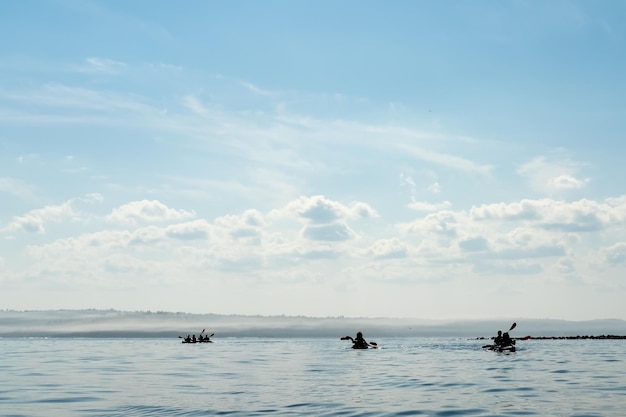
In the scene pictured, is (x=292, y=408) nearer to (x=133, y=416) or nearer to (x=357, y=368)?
(x=133, y=416)

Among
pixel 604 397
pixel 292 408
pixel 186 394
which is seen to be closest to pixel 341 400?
pixel 292 408

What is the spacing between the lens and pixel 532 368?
48.6 m

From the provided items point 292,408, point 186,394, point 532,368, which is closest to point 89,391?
point 186,394

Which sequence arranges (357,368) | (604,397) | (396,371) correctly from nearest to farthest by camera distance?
(604,397), (396,371), (357,368)

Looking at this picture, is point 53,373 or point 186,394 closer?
point 186,394

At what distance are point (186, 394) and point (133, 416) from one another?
308 inches

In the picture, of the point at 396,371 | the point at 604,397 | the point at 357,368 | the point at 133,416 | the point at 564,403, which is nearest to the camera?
the point at 133,416

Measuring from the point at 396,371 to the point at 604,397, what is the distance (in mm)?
20329

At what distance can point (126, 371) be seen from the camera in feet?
166

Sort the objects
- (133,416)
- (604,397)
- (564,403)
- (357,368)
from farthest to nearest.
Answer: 1. (357,368)
2. (604,397)
3. (564,403)
4. (133,416)

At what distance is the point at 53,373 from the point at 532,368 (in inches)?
1435

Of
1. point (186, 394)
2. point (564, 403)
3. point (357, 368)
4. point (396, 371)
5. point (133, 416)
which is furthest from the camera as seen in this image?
point (357, 368)

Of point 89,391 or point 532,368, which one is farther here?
point 532,368

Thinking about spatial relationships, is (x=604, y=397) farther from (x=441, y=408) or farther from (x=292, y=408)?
(x=292, y=408)
